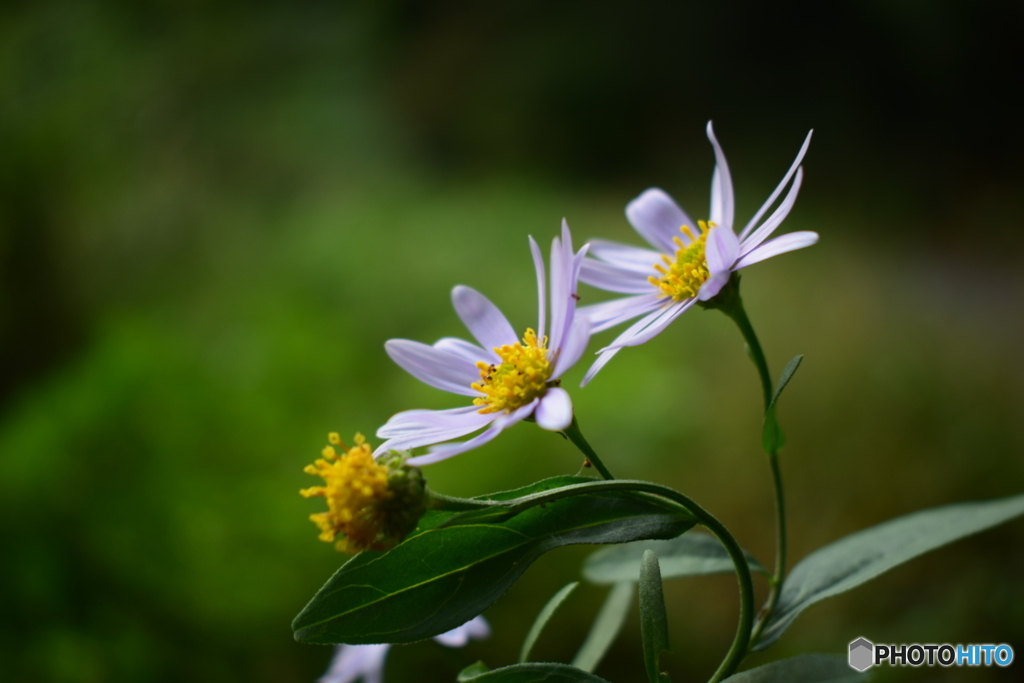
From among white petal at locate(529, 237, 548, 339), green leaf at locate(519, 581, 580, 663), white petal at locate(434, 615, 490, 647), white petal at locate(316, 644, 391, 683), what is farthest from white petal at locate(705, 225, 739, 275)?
white petal at locate(316, 644, 391, 683)

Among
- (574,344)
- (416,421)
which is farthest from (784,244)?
(416,421)

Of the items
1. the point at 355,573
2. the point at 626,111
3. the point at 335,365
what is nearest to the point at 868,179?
the point at 626,111

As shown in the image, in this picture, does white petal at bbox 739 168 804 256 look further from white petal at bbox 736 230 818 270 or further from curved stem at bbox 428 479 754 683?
curved stem at bbox 428 479 754 683

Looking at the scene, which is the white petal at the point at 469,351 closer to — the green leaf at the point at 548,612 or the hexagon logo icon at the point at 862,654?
the green leaf at the point at 548,612

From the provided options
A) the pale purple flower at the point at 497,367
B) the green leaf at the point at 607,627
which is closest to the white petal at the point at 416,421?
the pale purple flower at the point at 497,367

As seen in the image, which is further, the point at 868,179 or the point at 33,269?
the point at 868,179

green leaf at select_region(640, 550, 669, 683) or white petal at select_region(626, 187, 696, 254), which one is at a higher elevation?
white petal at select_region(626, 187, 696, 254)

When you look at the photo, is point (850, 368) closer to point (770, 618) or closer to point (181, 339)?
point (770, 618)
